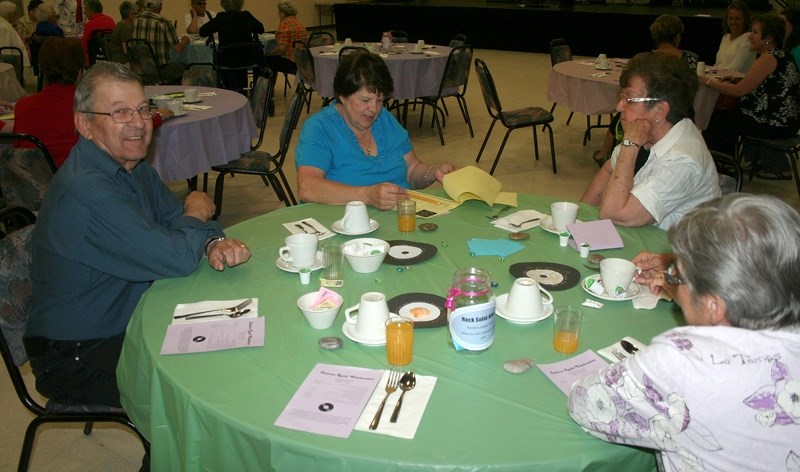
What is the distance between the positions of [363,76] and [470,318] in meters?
1.52

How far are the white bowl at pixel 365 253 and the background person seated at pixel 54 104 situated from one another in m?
2.33

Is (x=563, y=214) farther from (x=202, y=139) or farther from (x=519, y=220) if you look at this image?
(x=202, y=139)

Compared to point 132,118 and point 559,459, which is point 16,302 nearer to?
point 132,118

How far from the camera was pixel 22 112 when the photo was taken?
361cm


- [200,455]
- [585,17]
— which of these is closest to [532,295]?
[200,455]

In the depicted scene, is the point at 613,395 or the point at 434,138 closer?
the point at 613,395

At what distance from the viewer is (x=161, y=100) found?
4.23 meters

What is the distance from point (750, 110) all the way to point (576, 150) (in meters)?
1.72

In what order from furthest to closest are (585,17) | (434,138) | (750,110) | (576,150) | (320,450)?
1. (585,17)
2. (434,138)
3. (576,150)
4. (750,110)
5. (320,450)

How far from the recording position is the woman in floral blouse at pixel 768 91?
4.99 meters

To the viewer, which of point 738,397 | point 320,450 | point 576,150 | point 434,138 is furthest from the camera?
point 434,138

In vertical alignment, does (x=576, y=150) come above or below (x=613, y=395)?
below

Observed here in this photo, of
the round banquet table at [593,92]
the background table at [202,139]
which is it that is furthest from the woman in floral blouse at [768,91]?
the background table at [202,139]

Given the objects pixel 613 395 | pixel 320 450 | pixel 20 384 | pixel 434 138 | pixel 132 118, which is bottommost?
pixel 434 138
